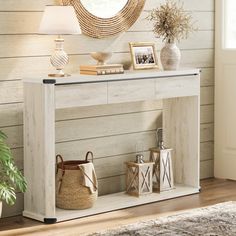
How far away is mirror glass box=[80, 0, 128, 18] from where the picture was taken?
515 cm

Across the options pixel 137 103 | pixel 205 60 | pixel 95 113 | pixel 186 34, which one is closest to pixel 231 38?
pixel 205 60

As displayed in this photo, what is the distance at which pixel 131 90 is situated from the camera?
497 centimetres

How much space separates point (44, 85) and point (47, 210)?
0.80 metres

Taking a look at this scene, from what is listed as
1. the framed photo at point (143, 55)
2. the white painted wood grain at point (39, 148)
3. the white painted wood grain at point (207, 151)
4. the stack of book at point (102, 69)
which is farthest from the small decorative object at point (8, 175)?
the white painted wood grain at point (207, 151)

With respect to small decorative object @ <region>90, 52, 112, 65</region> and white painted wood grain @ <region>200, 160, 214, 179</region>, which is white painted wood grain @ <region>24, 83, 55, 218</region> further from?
white painted wood grain @ <region>200, 160, 214, 179</region>

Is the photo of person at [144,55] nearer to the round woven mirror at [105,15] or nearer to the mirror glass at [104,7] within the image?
the round woven mirror at [105,15]

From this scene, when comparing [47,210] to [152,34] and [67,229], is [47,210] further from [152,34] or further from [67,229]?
[152,34]

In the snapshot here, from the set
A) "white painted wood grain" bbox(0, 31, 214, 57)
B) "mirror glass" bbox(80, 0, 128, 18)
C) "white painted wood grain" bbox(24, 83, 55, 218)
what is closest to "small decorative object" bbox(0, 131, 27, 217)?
"white painted wood grain" bbox(24, 83, 55, 218)

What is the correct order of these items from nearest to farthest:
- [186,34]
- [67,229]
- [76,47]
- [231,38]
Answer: [67,229]
[76,47]
[186,34]
[231,38]

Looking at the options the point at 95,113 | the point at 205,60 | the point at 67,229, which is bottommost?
the point at 67,229

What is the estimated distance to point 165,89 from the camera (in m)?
5.20

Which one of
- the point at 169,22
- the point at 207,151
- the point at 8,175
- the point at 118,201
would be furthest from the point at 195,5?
the point at 8,175

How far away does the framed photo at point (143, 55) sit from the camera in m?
5.37

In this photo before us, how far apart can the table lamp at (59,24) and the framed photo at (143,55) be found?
75 cm
